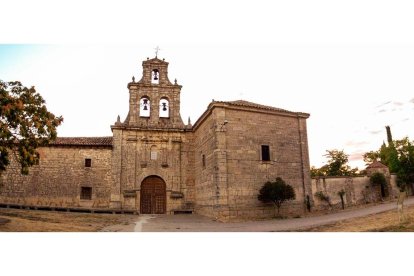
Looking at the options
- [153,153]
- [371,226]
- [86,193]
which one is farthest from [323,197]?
[86,193]

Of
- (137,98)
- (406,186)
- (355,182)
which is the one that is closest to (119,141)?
(137,98)

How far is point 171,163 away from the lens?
20.3m

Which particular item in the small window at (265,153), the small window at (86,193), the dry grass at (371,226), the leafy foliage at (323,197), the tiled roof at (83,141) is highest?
the tiled roof at (83,141)

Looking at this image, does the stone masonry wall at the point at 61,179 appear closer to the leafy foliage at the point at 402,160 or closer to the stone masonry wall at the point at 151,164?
the stone masonry wall at the point at 151,164

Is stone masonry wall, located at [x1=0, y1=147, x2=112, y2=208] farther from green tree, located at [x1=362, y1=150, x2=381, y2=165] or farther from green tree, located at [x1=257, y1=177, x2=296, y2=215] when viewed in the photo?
green tree, located at [x1=362, y1=150, x2=381, y2=165]

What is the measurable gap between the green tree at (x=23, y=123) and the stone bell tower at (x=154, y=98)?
979 cm

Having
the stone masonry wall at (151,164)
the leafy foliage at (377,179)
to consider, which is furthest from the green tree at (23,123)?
the leafy foliage at (377,179)

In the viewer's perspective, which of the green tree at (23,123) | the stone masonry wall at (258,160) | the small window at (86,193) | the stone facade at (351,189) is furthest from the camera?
the small window at (86,193)

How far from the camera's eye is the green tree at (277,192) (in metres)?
15.3

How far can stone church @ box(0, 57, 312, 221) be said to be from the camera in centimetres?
1591

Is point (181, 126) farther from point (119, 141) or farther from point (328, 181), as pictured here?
point (328, 181)

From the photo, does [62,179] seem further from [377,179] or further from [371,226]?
[377,179]

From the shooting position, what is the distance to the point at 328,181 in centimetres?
1883

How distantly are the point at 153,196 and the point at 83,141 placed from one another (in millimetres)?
5760
